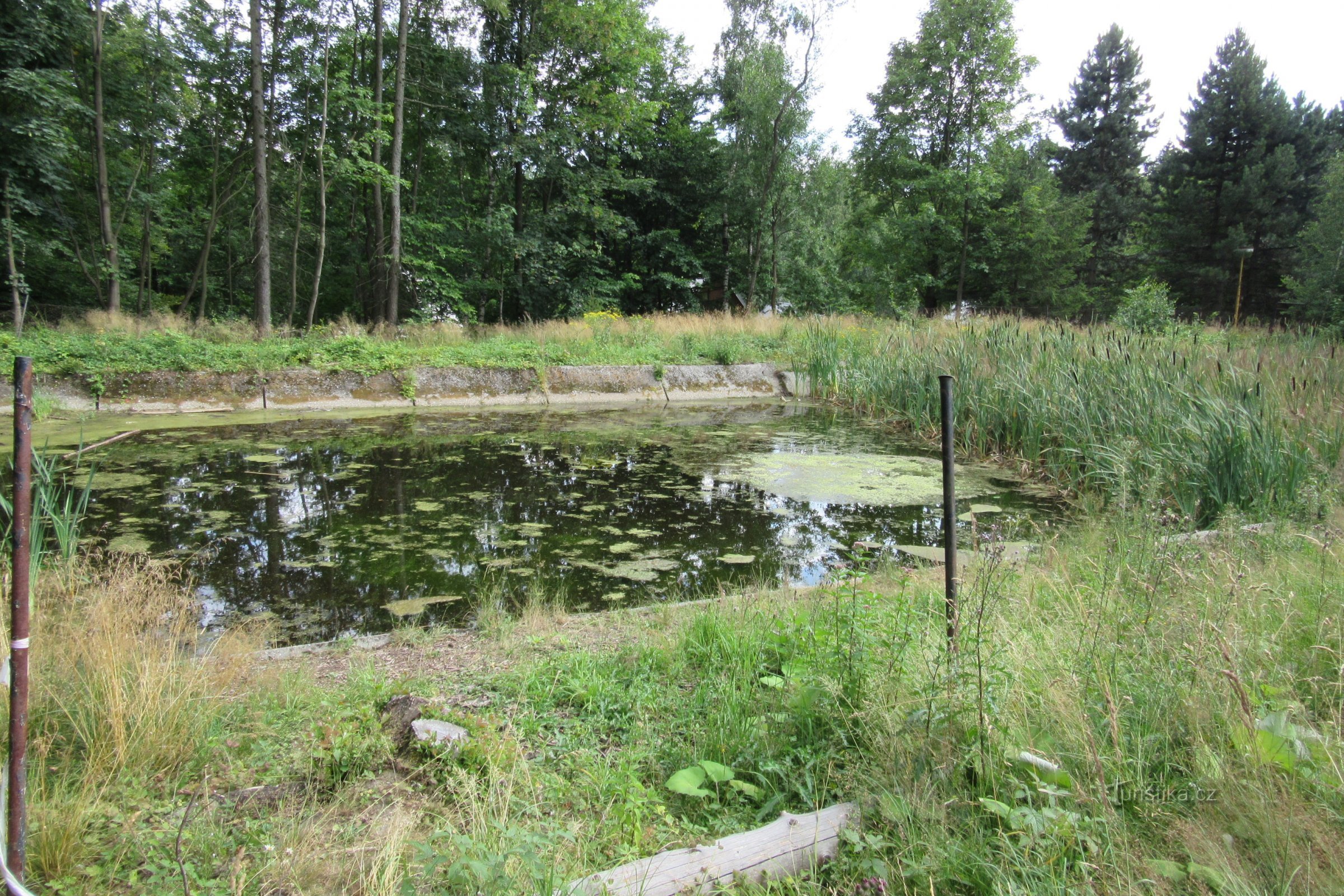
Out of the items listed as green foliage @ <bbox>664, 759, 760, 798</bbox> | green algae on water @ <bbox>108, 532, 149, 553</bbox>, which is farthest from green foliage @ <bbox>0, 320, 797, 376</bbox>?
green foliage @ <bbox>664, 759, 760, 798</bbox>

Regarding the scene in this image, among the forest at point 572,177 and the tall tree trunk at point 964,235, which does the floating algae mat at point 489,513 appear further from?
the tall tree trunk at point 964,235

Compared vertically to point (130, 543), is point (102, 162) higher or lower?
higher

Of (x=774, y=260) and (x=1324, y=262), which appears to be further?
(x=774, y=260)

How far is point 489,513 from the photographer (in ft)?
16.4

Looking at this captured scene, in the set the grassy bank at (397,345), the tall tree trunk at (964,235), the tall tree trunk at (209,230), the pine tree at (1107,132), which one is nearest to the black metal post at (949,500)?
the grassy bank at (397,345)

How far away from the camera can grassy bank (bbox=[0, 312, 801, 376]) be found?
9.35 metres

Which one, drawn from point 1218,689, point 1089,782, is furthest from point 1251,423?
point 1089,782

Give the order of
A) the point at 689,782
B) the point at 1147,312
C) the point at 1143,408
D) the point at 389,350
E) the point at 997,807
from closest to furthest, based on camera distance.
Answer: the point at 997,807, the point at 689,782, the point at 1143,408, the point at 389,350, the point at 1147,312

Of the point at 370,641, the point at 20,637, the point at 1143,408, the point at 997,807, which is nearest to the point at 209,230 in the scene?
the point at 370,641

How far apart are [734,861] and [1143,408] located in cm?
505

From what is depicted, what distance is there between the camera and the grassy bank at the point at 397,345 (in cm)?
935

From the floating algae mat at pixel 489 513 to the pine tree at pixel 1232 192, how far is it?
22.9 metres

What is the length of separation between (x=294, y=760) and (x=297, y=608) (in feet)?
5.58

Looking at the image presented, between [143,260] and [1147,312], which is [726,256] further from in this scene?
[143,260]
